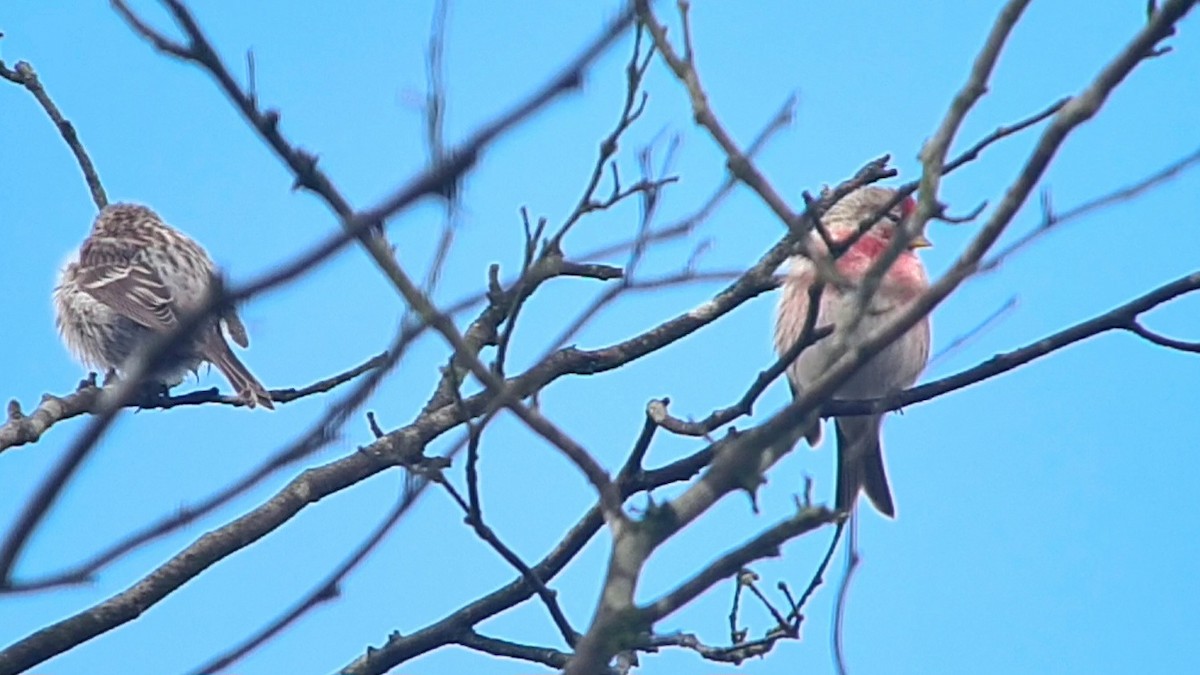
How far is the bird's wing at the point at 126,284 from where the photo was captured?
7.80 m

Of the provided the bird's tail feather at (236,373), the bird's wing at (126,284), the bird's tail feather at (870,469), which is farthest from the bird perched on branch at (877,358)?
the bird's wing at (126,284)

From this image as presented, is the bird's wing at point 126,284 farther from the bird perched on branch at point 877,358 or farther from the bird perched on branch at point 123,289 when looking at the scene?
the bird perched on branch at point 877,358

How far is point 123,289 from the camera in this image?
806cm

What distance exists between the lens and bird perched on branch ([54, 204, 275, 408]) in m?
7.85

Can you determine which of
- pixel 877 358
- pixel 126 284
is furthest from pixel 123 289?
pixel 877 358

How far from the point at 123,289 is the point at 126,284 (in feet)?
0.20

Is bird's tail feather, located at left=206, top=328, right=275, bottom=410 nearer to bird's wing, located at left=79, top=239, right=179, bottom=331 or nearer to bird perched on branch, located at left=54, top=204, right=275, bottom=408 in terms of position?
bird perched on branch, located at left=54, top=204, right=275, bottom=408

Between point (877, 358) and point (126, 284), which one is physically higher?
point (126, 284)

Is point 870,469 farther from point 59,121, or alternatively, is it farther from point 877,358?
point 59,121

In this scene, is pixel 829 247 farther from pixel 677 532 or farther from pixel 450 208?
pixel 450 208

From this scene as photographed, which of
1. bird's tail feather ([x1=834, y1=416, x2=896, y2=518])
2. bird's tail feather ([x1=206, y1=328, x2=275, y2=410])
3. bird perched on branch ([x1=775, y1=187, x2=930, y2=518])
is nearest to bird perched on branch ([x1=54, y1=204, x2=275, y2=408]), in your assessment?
bird's tail feather ([x1=206, y1=328, x2=275, y2=410])

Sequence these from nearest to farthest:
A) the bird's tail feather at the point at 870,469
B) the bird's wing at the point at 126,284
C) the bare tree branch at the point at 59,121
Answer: the bare tree branch at the point at 59,121 → the bird's tail feather at the point at 870,469 → the bird's wing at the point at 126,284

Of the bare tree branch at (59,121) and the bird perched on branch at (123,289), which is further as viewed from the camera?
the bird perched on branch at (123,289)

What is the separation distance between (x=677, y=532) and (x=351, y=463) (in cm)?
272
